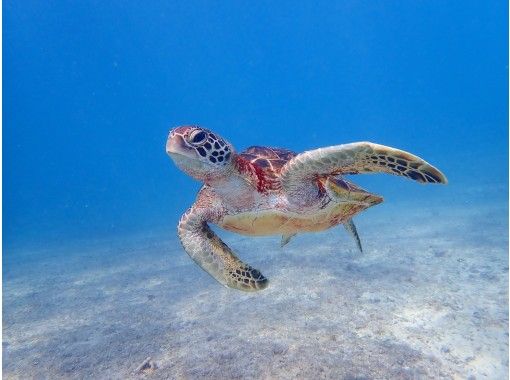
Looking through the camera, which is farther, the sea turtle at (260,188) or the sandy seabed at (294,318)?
the sandy seabed at (294,318)

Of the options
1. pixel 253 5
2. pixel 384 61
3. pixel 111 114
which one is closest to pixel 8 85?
pixel 111 114

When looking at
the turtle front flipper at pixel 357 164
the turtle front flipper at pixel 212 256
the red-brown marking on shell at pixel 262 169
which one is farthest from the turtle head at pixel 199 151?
the turtle front flipper at pixel 212 256

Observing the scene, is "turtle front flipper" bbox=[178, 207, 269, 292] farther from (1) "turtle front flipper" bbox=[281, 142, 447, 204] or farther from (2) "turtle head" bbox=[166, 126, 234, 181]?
(1) "turtle front flipper" bbox=[281, 142, 447, 204]

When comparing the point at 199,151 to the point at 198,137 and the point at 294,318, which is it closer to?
the point at 198,137

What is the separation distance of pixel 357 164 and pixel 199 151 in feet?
4.71

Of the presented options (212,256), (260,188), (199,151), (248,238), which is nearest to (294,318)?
(212,256)

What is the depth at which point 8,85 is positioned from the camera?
75.4 m

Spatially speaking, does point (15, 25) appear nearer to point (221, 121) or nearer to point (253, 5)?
point (253, 5)

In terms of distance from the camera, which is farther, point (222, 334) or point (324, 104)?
point (324, 104)

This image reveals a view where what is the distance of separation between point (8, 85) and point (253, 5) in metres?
55.4

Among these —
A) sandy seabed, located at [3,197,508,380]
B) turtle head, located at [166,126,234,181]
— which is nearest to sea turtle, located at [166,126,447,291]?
turtle head, located at [166,126,234,181]

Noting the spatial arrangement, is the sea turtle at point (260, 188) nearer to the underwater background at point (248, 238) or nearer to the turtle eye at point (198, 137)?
the turtle eye at point (198, 137)

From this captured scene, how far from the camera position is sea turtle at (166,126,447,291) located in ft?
9.97

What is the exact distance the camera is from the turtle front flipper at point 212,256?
3.79 metres
